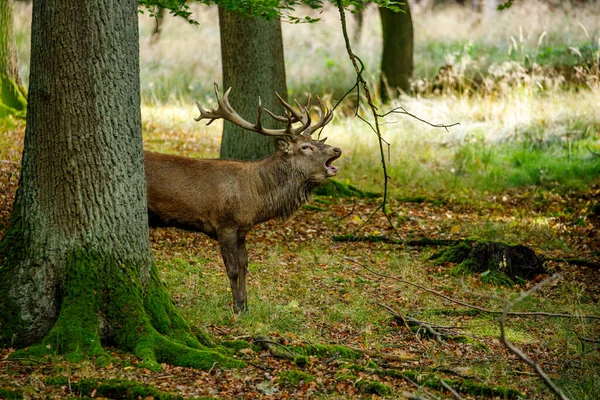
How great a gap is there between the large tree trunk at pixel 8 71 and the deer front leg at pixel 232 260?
22.0ft

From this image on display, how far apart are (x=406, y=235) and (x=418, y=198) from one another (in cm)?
208

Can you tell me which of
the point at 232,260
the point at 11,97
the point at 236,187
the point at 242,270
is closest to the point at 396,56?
the point at 11,97

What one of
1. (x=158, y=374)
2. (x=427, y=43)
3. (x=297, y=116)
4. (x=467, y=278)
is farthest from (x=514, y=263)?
(x=427, y=43)

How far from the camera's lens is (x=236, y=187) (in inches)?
342

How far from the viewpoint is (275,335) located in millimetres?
7242

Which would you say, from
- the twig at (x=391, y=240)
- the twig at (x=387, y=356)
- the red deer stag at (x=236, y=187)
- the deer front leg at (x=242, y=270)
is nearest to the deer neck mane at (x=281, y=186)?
the red deer stag at (x=236, y=187)

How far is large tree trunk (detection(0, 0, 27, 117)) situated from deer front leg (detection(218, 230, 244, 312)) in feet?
22.0

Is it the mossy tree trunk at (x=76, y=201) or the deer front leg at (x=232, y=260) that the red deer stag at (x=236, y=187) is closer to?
the deer front leg at (x=232, y=260)

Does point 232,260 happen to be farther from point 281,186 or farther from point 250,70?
point 250,70

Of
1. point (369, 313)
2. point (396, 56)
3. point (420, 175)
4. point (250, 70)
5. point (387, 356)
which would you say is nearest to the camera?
point (387, 356)

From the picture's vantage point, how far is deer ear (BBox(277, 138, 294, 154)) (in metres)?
8.98

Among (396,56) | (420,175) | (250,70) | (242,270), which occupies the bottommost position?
(242,270)

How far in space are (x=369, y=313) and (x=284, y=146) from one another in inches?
84.1

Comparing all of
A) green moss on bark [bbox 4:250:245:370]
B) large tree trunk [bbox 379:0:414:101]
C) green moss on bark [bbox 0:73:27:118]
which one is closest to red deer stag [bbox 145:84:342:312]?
green moss on bark [bbox 4:250:245:370]
